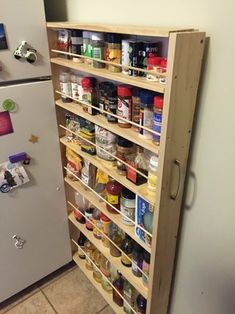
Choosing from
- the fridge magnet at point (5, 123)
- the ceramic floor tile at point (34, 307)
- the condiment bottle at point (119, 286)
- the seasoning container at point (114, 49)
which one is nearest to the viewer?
the seasoning container at point (114, 49)

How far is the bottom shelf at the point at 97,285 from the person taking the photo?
1.41m

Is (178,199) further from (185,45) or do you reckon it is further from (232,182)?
(185,45)

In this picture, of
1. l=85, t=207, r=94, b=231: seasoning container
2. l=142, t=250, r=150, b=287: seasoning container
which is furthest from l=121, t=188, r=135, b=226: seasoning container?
l=85, t=207, r=94, b=231: seasoning container

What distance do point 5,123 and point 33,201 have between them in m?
0.44

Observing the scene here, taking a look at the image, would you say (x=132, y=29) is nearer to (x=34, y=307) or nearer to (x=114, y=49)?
(x=114, y=49)

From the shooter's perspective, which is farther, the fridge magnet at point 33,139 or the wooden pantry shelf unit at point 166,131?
the fridge magnet at point 33,139

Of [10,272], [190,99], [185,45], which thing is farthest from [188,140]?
[10,272]

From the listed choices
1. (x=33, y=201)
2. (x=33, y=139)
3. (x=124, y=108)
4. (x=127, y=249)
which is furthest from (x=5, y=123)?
(x=127, y=249)

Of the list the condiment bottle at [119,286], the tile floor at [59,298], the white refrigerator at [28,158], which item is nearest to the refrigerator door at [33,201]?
the white refrigerator at [28,158]

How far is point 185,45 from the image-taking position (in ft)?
2.24

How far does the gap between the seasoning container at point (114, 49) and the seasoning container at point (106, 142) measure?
262 millimetres

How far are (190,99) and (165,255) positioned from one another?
0.62 metres

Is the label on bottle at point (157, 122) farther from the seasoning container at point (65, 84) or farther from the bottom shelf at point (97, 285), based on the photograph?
the bottom shelf at point (97, 285)

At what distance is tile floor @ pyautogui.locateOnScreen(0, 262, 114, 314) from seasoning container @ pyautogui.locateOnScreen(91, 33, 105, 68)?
1.32 meters
